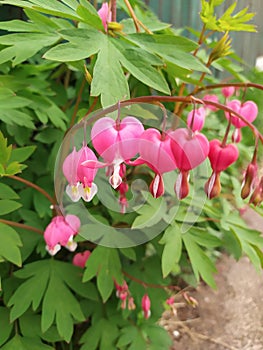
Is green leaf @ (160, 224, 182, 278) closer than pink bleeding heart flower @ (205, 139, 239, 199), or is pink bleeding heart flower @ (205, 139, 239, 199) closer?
pink bleeding heart flower @ (205, 139, 239, 199)

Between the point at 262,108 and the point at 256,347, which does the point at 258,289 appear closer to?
the point at 256,347

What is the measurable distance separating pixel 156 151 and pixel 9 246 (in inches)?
20.3

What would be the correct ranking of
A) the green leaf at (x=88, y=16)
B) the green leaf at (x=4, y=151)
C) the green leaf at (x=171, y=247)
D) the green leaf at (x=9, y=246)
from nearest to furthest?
the green leaf at (x=88, y=16)
the green leaf at (x=4, y=151)
the green leaf at (x=9, y=246)
the green leaf at (x=171, y=247)

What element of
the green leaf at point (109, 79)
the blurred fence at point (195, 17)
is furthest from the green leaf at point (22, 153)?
the blurred fence at point (195, 17)

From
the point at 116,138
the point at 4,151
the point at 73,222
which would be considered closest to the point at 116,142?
the point at 116,138

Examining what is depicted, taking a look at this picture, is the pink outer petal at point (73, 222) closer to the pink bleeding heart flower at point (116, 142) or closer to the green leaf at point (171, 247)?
the green leaf at point (171, 247)

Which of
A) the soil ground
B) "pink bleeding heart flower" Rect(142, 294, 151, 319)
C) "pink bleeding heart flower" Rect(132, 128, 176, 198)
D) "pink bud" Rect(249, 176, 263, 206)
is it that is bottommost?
the soil ground

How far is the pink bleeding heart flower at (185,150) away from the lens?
675 millimetres

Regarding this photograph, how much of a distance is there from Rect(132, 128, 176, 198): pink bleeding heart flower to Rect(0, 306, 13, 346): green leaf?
0.71 metres

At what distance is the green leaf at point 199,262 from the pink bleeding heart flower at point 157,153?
559mm

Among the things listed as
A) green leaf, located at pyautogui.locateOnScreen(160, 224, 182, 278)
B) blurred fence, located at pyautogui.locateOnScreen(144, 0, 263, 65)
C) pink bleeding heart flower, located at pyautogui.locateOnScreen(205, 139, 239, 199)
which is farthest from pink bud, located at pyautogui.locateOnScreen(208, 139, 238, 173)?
blurred fence, located at pyautogui.locateOnScreen(144, 0, 263, 65)

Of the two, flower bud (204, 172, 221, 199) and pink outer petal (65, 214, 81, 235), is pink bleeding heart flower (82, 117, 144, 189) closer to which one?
flower bud (204, 172, 221, 199)

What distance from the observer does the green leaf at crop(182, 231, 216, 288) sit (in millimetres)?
1200

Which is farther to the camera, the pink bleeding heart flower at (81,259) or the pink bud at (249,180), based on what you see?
the pink bleeding heart flower at (81,259)
